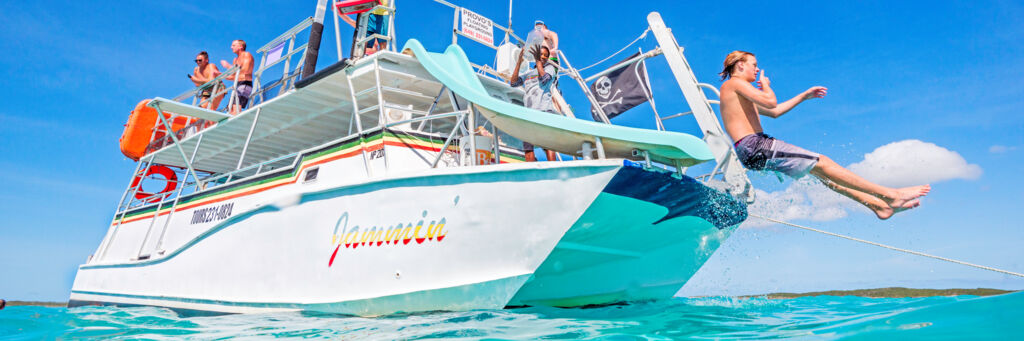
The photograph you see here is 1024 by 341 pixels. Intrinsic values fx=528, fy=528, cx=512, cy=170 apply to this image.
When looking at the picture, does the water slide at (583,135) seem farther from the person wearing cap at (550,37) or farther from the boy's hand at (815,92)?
the person wearing cap at (550,37)

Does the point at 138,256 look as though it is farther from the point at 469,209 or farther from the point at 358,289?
the point at 469,209

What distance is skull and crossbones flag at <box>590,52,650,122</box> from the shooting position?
239 inches

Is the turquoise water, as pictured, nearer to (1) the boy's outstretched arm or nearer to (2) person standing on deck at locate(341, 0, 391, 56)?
(1) the boy's outstretched arm

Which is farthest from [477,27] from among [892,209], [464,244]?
[892,209]

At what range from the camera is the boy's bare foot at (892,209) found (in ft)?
10.2

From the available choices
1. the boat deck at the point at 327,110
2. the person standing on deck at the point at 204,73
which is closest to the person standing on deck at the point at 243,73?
the boat deck at the point at 327,110

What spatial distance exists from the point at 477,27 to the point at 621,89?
10.1 feet

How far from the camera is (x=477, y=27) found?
8.37 metres

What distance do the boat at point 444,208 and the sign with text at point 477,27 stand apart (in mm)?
152

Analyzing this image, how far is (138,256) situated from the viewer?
895 cm

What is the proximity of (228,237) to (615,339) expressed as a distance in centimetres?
563

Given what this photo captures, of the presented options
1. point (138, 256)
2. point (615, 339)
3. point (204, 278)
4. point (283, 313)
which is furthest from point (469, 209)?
point (138, 256)

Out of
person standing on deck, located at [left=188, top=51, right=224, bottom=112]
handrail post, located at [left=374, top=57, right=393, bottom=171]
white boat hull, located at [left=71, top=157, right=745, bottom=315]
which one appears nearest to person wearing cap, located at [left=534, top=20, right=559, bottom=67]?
handrail post, located at [left=374, top=57, right=393, bottom=171]

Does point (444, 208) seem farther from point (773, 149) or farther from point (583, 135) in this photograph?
point (773, 149)
